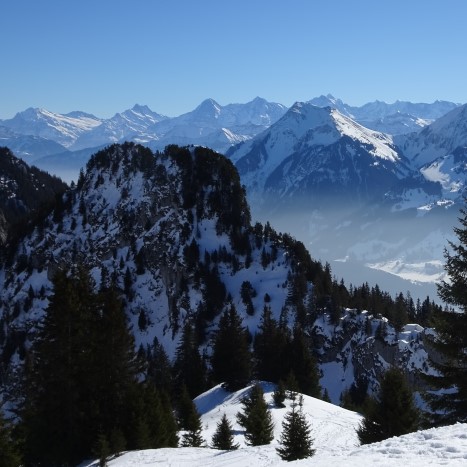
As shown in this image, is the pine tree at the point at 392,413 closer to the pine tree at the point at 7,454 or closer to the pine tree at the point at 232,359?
the pine tree at the point at 7,454

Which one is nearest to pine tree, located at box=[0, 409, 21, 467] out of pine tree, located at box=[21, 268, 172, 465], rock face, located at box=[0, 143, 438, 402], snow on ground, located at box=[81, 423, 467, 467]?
pine tree, located at box=[21, 268, 172, 465]

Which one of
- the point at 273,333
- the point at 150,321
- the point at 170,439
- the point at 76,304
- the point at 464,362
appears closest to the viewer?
the point at 464,362

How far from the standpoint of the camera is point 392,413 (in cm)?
3400

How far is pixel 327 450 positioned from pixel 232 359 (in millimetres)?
39907

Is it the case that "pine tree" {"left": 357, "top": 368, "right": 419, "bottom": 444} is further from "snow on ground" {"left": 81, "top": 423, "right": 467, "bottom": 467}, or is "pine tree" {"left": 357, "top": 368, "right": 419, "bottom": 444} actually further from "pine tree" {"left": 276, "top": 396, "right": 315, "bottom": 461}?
"snow on ground" {"left": 81, "top": 423, "right": 467, "bottom": 467}

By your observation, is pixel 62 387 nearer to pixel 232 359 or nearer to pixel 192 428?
pixel 192 428

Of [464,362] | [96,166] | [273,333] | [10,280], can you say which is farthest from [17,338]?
[464,362]

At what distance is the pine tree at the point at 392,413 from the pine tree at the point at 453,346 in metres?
8.64

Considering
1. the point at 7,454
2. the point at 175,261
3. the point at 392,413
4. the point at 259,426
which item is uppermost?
the point at 175,261

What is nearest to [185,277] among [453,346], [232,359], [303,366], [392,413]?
[303,366]

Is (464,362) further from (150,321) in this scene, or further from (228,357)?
(150,321)

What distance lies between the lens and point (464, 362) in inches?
984

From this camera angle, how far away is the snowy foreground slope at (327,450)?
1642 centimetres

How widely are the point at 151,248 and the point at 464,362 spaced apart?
413 feet
